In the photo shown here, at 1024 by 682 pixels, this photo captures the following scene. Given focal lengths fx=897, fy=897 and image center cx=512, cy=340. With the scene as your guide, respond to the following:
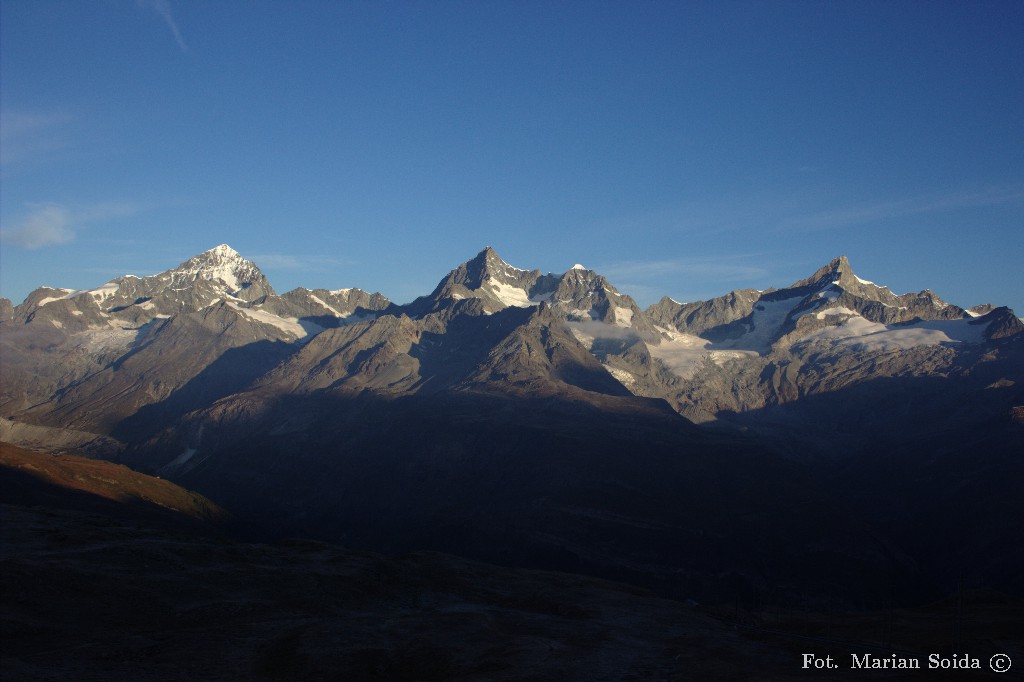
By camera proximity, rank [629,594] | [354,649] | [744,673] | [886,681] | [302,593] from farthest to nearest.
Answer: [629,594] < [302,593] < [354,649] < [744,673] < [886,681]

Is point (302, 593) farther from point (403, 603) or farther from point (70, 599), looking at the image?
point (70, 599)

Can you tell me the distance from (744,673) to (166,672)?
5698 cm

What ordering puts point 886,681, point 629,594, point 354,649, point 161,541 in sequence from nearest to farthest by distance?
1. point 886,681
2. point 354,649
3. point 161,541
4. point 629,594

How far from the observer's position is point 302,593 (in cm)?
12888

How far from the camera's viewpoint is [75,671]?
3221 inches

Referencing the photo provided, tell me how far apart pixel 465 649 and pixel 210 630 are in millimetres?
29511

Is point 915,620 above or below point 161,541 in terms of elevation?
below

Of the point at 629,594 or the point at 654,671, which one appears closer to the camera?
the point at 654,671

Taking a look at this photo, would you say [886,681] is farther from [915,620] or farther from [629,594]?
[629,594]

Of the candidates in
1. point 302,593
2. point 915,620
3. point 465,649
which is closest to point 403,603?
point 302,593

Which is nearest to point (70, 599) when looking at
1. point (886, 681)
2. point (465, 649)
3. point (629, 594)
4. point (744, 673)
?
point (465, 649)

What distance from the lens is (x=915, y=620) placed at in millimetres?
149625

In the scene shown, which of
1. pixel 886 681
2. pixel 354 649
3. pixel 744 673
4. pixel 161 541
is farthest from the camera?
pixel 161 541

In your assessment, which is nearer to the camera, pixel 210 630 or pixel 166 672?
pixel 166 672
